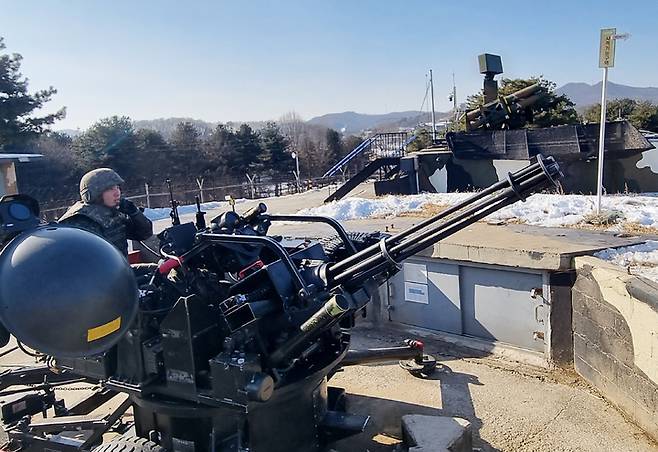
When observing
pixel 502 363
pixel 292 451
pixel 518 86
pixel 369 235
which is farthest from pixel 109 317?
pixel 518 86

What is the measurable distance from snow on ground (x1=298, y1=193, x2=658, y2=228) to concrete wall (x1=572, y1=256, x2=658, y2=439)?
9.24 feet

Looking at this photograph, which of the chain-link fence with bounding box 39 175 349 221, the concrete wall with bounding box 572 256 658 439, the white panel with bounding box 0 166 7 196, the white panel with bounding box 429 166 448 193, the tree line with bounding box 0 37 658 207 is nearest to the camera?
the concrete wall with bounding box 572 256 658 439

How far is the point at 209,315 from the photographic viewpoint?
12.1 feet

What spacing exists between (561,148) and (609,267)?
7987 mm

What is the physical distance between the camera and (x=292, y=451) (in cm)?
408

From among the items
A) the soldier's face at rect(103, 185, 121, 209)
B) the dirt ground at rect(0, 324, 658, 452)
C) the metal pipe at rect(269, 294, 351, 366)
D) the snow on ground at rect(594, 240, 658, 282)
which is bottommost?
the dirt ground at rect(0, 324, 658, 452)

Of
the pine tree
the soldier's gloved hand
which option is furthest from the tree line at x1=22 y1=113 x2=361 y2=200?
the soldier's gloved hand

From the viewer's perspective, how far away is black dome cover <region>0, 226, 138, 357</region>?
117 inches

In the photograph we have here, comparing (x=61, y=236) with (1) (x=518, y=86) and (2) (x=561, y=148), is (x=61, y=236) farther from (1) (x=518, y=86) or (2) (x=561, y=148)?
(1) (x=518, y=86)

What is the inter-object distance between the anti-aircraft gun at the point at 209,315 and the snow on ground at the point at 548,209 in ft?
17.6

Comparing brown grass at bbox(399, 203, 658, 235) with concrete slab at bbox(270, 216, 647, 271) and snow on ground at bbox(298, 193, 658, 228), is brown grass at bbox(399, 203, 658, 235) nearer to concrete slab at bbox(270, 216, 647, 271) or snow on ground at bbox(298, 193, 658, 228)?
snow on ground at bbox(298, 193, 658, 228)

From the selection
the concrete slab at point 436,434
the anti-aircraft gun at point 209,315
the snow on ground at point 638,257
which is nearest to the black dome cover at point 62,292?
the anti-aircraft gun at point 209,315

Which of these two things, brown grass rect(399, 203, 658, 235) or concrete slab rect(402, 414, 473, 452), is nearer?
concrete slab rect(402, 414, 473, 452)

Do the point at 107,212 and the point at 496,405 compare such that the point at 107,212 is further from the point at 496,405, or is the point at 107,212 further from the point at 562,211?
the point at 562,211
